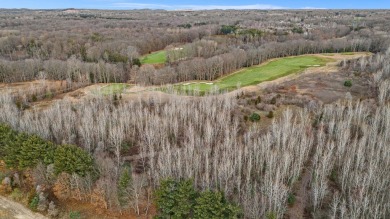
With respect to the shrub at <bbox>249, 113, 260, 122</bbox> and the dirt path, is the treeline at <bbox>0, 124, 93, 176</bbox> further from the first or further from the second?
the shrub at <bbox>249, 113, 260, 122</bbox>

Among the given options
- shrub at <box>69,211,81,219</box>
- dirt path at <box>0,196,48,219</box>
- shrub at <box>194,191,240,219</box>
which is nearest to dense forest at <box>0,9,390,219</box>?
shrub at <box>194,191,240,219</box>

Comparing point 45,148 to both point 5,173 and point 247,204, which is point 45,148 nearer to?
point 5,173

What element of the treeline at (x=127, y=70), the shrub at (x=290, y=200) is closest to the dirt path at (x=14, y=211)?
the shrub at (x=290, y=200)

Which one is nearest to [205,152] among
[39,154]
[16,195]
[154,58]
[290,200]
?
[290,200]

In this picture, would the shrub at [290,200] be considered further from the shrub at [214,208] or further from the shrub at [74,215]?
the shrub at [74,215]

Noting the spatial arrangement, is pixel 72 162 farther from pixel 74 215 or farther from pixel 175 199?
pixel 175 199

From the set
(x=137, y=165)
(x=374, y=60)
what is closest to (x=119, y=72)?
(x=137, y=165)
